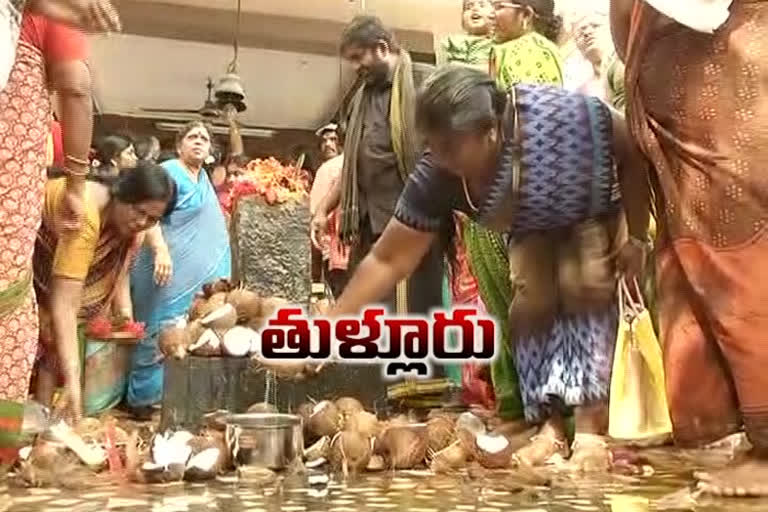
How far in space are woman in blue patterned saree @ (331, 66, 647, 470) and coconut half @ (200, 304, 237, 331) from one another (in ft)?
1.17

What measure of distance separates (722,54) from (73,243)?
0.92 meters

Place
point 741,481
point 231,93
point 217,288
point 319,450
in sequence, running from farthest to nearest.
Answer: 1. point 231,93
2. point 217,288
3. point 319,450
4. point 741,481

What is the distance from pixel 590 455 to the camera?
4.75 ft

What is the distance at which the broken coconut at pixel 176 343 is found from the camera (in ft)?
5.38

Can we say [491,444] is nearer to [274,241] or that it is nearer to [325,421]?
[325,421]

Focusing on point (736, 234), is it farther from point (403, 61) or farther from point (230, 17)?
point (230, 17)

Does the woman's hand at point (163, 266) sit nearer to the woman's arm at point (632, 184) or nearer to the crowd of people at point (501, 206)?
the crowd of people at point (501, 206)

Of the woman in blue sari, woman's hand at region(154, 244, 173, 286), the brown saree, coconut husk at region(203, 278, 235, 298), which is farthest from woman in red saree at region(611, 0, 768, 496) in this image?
woman's hand at region(154, 244, 173, 286)

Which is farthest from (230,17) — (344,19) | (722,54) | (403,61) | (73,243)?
(722,54)

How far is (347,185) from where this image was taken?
6.63 ft

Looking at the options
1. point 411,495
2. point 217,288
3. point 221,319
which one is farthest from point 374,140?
point 411,495

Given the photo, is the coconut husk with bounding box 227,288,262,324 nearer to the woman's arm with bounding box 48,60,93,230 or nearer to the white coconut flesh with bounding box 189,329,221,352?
the white coconut flesh with bounding box 189,329,221,352

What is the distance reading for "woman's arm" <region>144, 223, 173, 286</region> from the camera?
2.07 m

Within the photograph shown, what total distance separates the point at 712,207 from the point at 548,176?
0.32m
